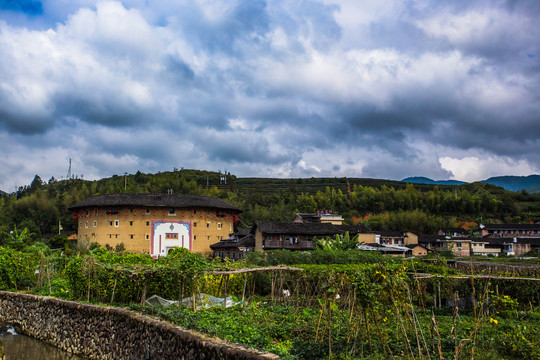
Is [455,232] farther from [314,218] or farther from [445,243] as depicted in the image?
[314,218]

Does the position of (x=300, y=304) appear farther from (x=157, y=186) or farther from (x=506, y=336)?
(x=157, y=186)

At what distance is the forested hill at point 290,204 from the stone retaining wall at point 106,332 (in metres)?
46.3

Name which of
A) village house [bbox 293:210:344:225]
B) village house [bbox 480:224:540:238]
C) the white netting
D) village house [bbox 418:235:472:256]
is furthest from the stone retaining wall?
village house [bbox 480:224:540:238]

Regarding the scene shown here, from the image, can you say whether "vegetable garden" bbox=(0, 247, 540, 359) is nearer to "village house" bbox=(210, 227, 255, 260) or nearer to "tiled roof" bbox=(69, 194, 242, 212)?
"village house" bbox=(210, 227, 255, 260)

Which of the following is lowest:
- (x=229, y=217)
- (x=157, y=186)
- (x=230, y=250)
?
(x=230, y=250)

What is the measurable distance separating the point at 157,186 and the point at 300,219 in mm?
25376

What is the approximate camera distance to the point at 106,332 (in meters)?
10.1

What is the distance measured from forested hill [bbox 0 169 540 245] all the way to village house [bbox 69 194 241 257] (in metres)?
16.4

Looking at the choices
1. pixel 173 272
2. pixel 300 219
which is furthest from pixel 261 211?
pixel 173 272

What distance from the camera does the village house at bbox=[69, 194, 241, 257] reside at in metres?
42.8

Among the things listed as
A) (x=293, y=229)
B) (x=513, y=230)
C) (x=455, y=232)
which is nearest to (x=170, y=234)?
(x=293, y=229)

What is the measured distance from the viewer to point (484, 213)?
8262 cm

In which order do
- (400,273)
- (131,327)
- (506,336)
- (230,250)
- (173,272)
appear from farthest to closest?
(230,250) → (173,272) → (131,327) → (506,336) → (400,273)

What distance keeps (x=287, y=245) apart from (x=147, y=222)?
14.8m
